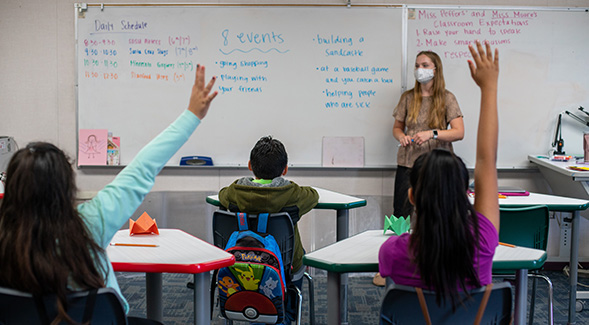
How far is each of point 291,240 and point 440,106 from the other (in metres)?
1.93

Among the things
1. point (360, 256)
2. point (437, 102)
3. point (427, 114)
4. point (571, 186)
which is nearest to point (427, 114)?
point (427, 114)

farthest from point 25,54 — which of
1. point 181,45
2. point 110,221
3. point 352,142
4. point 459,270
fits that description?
point 459,270

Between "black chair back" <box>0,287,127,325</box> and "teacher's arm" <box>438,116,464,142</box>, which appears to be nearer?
"black chair back" <box>0,287,127,325</box>

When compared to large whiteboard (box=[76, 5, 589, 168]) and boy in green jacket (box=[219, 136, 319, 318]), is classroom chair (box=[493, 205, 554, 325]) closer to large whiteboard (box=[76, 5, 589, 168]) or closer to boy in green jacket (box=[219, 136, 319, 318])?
boy in green jacket (box=[219, 136, 319, 318])

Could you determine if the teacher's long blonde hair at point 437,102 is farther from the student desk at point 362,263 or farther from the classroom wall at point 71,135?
the student desk at point 362,263

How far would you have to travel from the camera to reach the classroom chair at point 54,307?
141cm

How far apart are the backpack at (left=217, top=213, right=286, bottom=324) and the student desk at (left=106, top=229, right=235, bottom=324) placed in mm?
217

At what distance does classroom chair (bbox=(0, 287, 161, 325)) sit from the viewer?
1.41m

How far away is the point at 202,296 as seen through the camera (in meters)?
2.01

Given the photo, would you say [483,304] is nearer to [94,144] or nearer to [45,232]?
[45,232]

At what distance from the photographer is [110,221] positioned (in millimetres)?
1558

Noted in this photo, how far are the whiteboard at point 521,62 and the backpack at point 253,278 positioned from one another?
237 cm

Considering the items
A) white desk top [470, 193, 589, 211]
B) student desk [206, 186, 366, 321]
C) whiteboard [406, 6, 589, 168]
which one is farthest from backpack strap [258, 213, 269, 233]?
whiteboard [406, 6, 589, 168]

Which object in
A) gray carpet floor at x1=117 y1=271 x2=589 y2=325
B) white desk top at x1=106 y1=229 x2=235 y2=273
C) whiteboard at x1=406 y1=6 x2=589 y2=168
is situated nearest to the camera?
white desk top at x1=106 y1=229 x2=235 y2=273
